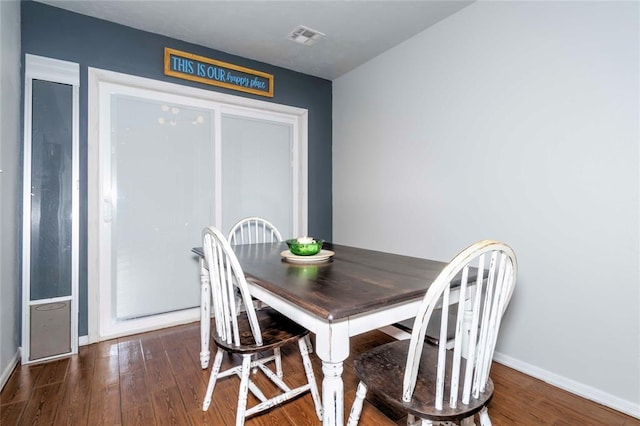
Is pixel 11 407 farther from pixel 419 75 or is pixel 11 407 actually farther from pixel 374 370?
pixel 419 75

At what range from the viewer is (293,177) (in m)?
3.57

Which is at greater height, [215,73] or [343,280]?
[215,73]

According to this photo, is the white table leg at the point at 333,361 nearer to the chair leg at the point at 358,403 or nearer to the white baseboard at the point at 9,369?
the chair leg at the point at 358,403

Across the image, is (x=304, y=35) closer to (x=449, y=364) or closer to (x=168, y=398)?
(x=449, y=364)

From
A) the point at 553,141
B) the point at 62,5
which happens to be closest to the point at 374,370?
the point at 553,141

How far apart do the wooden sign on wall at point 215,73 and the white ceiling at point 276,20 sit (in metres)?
0.14

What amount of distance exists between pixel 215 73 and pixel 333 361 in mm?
2768

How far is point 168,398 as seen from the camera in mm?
1767

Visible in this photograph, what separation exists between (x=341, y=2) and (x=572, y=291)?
2.29 m

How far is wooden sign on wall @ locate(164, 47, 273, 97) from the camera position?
9.12ft

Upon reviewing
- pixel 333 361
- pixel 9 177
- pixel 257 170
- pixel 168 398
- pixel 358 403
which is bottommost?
pixel 168 398

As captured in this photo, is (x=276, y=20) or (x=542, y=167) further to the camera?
(x=276, y=20)

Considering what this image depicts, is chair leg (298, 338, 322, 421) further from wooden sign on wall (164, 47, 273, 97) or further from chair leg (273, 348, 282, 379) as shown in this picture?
wooden sign on wall (164, 47, 273, 97)

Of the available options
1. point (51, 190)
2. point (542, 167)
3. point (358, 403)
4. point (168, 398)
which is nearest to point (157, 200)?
point (51, 190)
